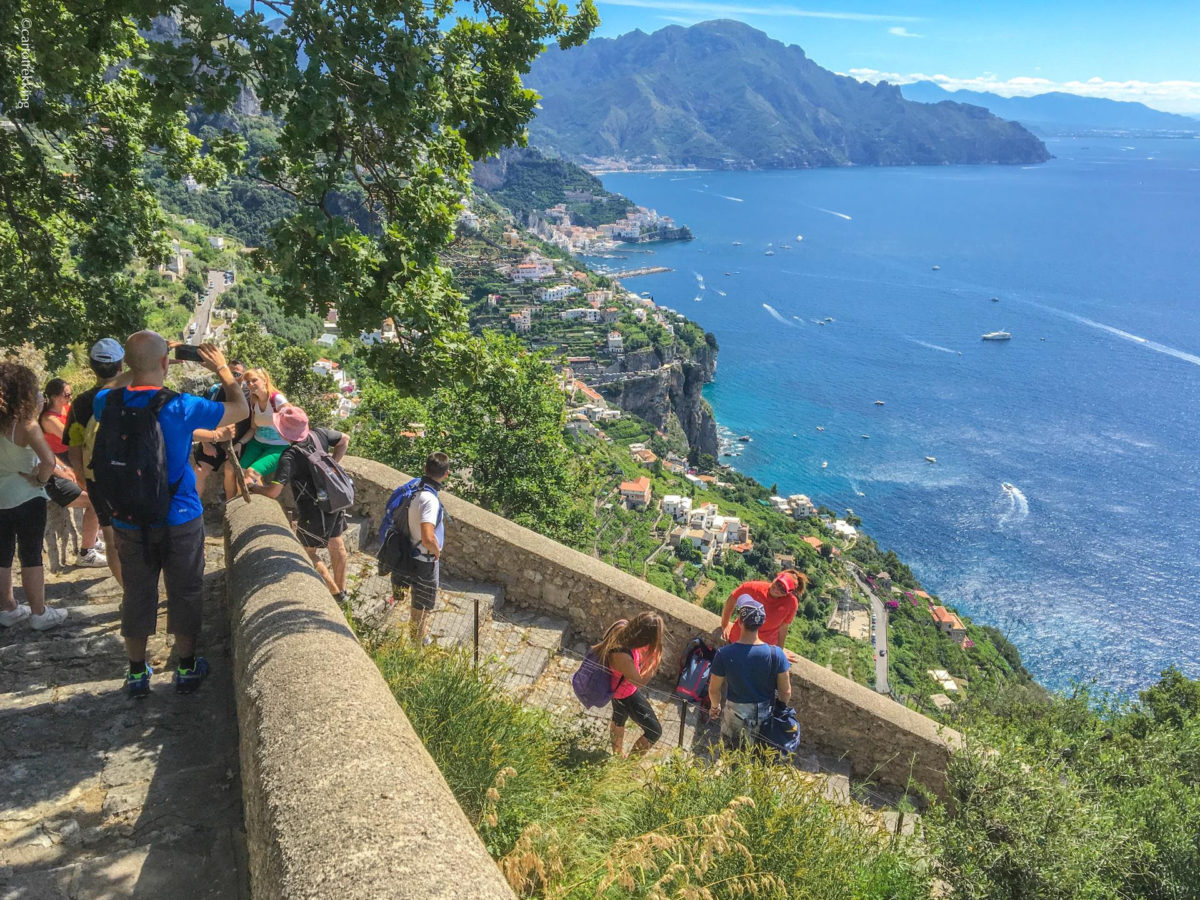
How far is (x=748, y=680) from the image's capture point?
466 cm

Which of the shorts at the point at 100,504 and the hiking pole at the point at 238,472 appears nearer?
the shorts at the point at 100,504

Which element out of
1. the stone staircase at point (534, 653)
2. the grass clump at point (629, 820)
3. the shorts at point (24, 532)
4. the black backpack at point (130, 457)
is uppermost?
the black backpack at point (130, 457)

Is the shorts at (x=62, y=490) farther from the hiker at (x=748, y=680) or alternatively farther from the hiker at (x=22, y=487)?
the hiker at (x=748, y=680)

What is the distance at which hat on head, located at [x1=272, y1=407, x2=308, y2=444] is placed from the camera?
4987 mm

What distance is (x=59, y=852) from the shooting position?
271 cm

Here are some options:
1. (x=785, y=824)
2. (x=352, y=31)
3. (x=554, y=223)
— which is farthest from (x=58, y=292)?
(x=554, y=223)

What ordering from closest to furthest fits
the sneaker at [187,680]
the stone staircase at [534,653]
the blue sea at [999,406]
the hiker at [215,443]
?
the sneaker at [187,680], the hiker at [215,443], the stone staircase at [534,653], the blue sea at [999,406]

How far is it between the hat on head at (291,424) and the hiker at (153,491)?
125 centimetres

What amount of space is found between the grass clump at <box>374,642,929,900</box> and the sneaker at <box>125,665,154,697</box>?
3.32 ft

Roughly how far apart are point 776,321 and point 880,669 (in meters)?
69.3

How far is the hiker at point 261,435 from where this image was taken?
5004 mm

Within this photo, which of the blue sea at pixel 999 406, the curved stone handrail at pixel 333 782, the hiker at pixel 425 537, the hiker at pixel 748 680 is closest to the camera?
the curved stone handrail at pixel 333 782

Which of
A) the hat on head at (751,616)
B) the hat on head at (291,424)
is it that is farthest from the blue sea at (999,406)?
the hat on head at (291,424)

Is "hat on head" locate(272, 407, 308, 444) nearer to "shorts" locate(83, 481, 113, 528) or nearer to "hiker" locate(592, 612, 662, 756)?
"shorts" locate(83, 481, 113, 528)
